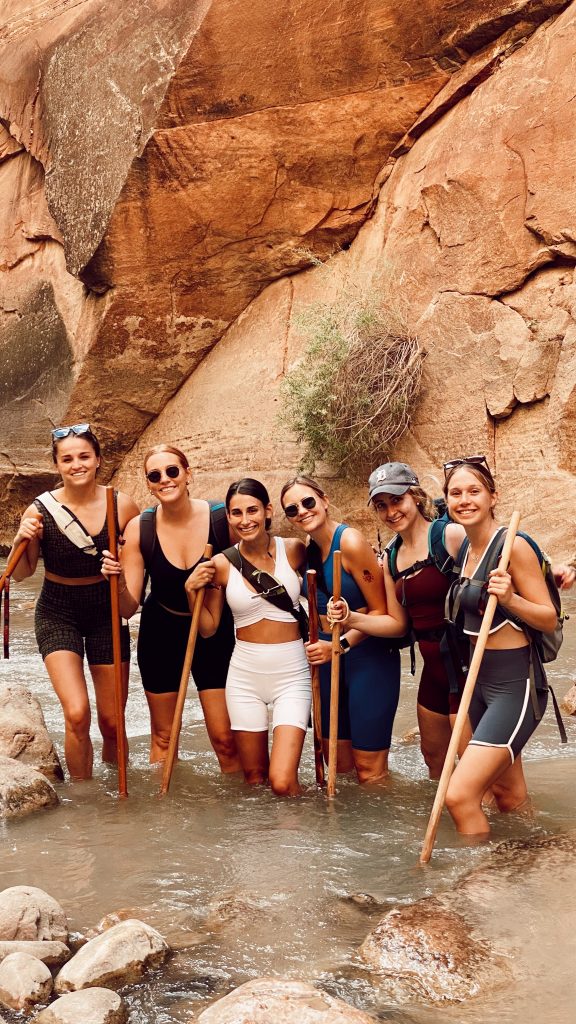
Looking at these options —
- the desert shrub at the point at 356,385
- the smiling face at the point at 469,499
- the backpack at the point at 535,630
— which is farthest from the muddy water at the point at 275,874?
the desert shrub at the point at 356,385

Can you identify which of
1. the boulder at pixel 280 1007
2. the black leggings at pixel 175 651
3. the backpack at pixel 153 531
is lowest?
the boulder at pixel 280 1007

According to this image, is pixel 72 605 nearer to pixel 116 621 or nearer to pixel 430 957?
pixel 116 621

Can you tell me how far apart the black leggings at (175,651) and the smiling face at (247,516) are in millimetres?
569

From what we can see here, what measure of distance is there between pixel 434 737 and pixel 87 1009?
253cm

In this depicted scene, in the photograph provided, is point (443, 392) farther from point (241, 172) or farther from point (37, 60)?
point (37, 60)

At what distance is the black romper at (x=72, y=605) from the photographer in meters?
5.52

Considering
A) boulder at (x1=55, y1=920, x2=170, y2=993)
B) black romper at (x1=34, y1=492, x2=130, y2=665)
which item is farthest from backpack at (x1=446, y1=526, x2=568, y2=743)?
black romper at (x1=34, y1=492, x2=130, y2=665)

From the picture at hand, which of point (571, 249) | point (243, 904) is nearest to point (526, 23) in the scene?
point (571, 249)

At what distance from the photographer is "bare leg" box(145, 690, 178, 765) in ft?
18.7

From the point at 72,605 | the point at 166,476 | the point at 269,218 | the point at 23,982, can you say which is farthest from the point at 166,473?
the point at 269,218

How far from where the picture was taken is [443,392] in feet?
39.7

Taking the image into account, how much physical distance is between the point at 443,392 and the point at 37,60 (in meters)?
7.74

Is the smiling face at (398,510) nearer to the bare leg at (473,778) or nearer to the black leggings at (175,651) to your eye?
the black leggings at (175,651)

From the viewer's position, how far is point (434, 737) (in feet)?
17.7
